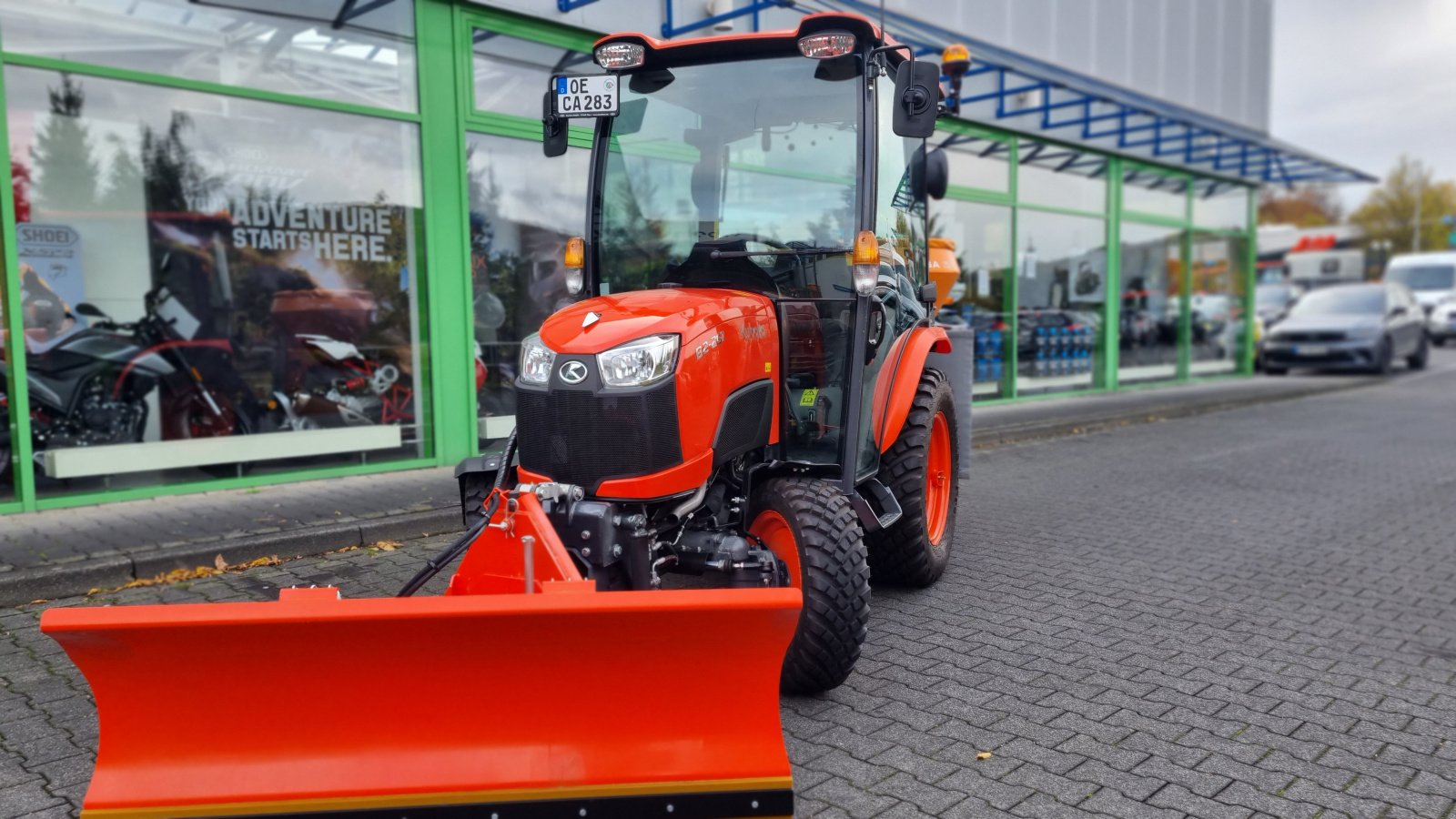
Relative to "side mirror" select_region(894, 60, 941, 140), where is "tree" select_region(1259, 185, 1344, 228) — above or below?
above

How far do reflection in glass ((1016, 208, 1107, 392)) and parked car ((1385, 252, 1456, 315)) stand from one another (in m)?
20.9

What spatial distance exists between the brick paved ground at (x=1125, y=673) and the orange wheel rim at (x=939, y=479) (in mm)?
297

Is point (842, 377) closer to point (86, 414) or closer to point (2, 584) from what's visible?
point (2, 584)

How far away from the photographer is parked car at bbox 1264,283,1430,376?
18.7 m

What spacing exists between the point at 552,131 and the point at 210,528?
324cm

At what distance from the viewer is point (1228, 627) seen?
447 cm

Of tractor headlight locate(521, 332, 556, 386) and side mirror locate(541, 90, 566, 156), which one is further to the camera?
side mirror locate(541, 90, 566, 156)

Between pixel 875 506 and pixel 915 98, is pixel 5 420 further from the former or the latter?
pixel 915 98

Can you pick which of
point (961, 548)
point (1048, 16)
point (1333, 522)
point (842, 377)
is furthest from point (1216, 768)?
point (1048, 16)

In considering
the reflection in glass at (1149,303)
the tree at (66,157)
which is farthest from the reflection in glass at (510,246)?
the reflection in glass at (1149,303)

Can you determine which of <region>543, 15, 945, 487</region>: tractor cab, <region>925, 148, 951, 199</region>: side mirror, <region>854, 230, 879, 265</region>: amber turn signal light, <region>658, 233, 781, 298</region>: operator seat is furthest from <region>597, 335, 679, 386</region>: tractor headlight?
<region>925, 148, 951, 199</region>: side mirror

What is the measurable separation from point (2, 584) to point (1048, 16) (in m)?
12.3

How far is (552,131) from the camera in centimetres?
436

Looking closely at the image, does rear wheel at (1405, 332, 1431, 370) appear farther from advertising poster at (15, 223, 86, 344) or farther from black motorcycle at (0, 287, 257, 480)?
advertising poster at (15, 223, 86, 344)
